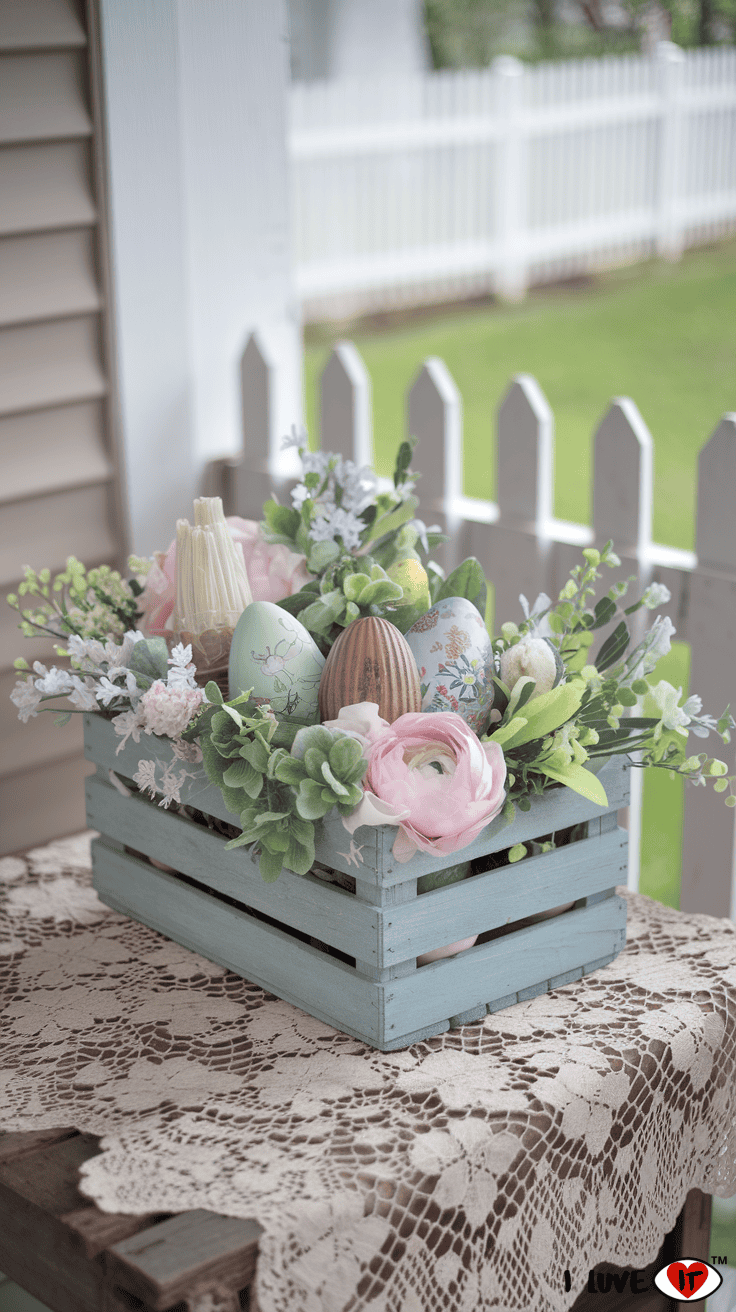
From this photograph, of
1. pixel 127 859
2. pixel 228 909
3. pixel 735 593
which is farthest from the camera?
pixel 735 593

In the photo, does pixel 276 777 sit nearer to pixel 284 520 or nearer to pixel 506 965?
pixel 506 965

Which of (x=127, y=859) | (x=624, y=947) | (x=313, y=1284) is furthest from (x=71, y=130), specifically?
(x=313, y=1284)

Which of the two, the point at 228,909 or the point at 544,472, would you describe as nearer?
the point at 228,909

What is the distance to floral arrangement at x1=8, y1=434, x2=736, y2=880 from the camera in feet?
3.19

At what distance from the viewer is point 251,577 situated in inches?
49.6

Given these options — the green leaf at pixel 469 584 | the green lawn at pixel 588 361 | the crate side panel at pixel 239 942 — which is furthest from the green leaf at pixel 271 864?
the green lawn at pixel 588 361

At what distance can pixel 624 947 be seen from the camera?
1217 millimetres

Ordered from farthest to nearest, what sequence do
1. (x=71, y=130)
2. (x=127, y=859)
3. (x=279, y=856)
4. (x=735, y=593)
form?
1. (x=71, y=130)
2. (x=735, y=593)
3. (x=127, y=859)
4. (x=279, y=856)

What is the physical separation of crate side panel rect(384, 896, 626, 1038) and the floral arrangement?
11 cm

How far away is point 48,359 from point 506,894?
3.28 feet

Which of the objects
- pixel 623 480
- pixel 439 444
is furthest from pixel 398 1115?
pixel 439 444

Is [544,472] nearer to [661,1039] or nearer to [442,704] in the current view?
[442,704]

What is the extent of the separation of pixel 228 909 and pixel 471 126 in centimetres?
737
